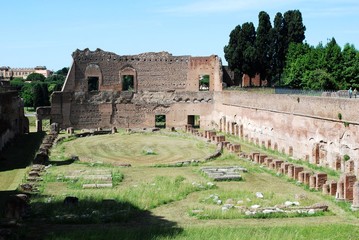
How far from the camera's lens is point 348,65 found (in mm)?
36281

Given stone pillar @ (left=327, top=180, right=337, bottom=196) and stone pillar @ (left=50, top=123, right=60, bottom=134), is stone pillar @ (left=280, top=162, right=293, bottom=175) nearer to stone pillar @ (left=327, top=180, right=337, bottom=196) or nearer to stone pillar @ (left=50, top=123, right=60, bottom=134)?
stone pillar @ (left=327, top=180, right=337, bottom=196)

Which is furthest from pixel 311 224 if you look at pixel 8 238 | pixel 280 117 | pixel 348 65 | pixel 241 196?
pixel 348 65

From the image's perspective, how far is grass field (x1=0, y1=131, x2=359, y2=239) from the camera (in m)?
12.3

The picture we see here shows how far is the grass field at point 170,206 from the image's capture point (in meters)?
12.3

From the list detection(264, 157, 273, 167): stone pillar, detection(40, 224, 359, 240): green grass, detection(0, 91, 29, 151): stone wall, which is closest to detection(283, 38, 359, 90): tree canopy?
detection(264, 157, 273, 167): stone pillar

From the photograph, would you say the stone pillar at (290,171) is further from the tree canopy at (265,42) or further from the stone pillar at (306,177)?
the tree canopy at (265,42)

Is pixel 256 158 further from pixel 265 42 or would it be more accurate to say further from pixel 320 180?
pixel 265 42

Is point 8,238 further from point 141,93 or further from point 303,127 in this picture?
point 141,93

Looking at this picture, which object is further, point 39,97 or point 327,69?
point 39,97

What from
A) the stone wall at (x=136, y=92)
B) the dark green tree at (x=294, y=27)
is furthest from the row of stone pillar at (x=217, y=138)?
the dark green tree at (x=294, y=27)

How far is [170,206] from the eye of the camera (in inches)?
605

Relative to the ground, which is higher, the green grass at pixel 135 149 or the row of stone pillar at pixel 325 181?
the row of stone pillar at pixel 325 181

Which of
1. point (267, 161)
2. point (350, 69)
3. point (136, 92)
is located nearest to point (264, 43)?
point (350, 69)

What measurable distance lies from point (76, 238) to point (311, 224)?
5.76 meters
